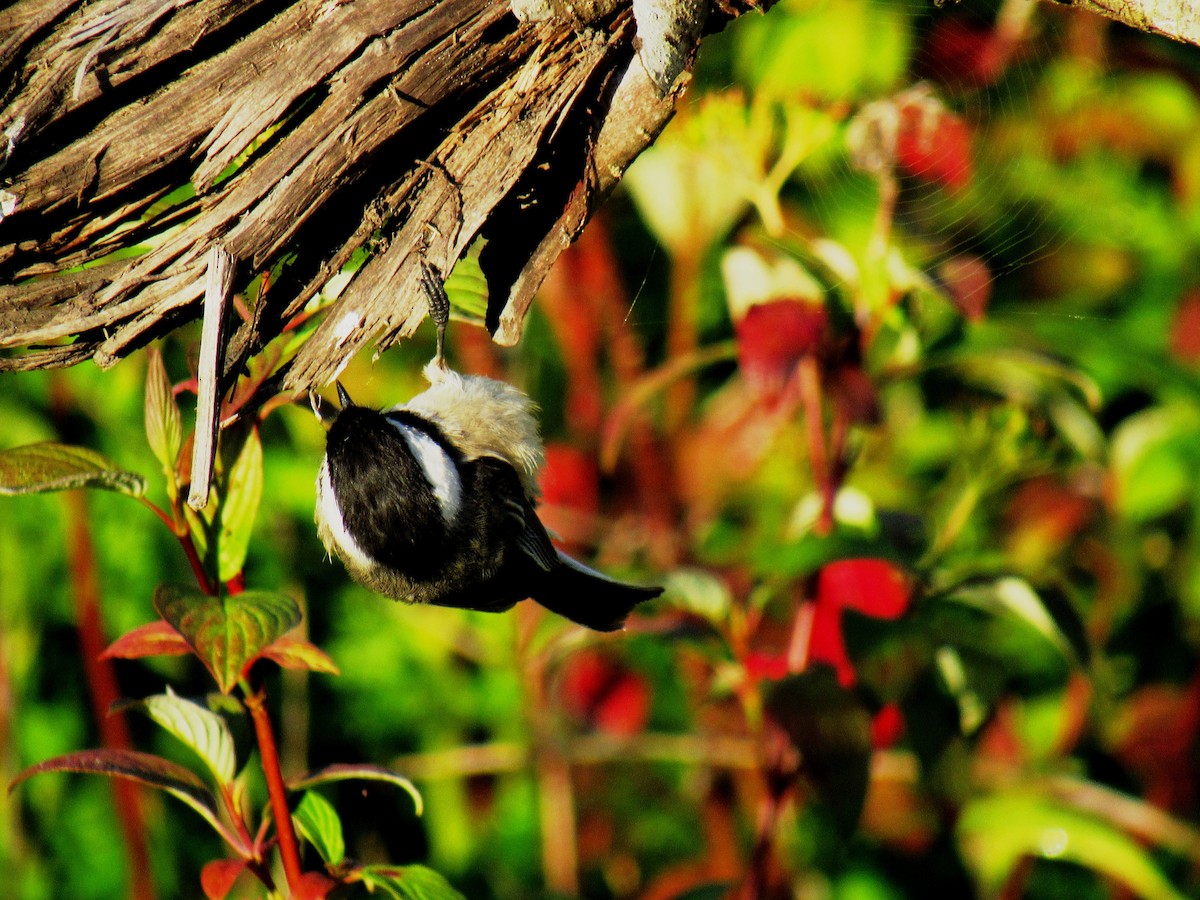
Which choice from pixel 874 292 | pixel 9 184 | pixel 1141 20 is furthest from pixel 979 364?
pixel 9 184

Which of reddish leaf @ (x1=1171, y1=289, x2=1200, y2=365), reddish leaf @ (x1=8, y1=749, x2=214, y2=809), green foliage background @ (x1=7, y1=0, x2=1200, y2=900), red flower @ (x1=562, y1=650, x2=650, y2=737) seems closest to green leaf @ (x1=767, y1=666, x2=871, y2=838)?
green foliage background @ (x1=7, y1=0, x2=1200, y2=900)

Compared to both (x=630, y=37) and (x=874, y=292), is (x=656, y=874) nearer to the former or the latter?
(x=874, y=292)

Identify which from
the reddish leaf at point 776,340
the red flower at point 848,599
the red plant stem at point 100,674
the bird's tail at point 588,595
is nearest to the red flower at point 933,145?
the reddish leaf at point 776,340

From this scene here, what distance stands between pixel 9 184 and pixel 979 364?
1.38 m

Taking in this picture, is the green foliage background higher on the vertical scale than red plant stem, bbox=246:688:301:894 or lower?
lower

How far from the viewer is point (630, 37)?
1205mm

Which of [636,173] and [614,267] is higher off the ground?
[636,173]

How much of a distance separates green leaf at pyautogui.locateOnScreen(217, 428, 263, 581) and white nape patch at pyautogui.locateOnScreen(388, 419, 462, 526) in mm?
497

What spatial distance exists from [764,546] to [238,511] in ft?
3.45

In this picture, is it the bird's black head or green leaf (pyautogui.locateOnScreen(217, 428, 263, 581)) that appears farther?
the bird's black head

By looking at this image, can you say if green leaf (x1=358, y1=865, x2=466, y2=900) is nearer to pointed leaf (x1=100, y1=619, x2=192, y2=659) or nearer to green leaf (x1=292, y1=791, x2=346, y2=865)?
green leaf (x1=292, y1=791, x2=346, y2=865)

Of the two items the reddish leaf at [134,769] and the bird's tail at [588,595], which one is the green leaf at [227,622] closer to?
the reddish leaf at [134,769]

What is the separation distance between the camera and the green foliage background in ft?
6.91

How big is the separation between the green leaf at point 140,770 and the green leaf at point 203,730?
0.09 feet
